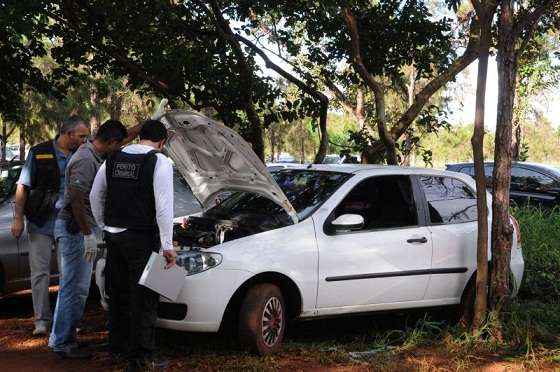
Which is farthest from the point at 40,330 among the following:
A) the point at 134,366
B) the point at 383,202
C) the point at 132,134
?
the point at 383,202

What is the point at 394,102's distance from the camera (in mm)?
32250

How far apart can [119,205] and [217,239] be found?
0.91 metres

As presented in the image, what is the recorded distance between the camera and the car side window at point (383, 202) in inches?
222

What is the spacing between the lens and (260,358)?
15.7 ft

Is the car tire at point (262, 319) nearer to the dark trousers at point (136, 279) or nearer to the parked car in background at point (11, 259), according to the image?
the dark trousers at point (136, 279)

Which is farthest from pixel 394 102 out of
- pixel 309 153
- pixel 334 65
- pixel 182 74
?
pixel 309 153

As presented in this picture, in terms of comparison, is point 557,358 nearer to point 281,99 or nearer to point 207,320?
point 207,320

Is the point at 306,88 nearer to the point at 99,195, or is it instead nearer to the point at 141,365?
the point at 99,195

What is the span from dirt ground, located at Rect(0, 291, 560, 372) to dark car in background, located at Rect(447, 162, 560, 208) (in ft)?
27.9

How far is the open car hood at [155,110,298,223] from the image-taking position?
16.1ft

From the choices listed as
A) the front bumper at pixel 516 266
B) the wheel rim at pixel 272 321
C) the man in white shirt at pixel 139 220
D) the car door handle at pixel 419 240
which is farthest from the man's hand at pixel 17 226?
the front bumper at pixel 516 266

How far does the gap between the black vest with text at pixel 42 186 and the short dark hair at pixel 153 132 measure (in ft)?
3.94

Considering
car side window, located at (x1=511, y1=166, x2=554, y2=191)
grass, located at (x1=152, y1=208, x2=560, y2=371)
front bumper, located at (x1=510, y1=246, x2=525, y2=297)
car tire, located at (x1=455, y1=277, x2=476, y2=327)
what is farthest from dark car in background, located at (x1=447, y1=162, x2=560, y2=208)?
car tire, located at (x1=455, y1=277, x2=476, y2=327)

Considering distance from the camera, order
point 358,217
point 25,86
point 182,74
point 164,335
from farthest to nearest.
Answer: point 25,86 < point 182,74 < point 164,335 < point 358,217
